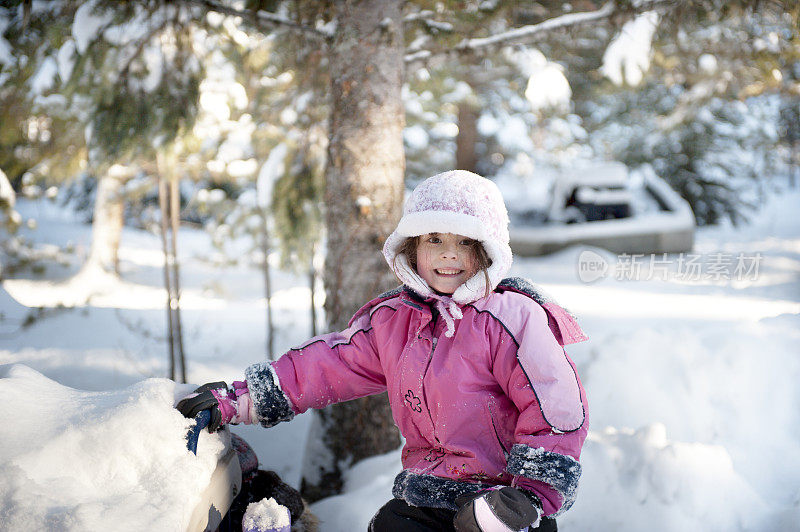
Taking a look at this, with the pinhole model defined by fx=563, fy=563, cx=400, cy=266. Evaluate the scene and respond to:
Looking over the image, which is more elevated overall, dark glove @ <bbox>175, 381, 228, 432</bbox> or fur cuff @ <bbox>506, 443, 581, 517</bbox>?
dark glove @ <bbox>175, 381, 228, 432</bbox>

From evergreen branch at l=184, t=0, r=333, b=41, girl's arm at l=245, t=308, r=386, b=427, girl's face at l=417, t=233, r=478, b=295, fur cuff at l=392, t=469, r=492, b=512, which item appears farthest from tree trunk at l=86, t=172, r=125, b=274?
fur cuff at l=392, t=469, r=492, b=512

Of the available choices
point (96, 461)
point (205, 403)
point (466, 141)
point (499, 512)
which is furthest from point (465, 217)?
point (466, 141)

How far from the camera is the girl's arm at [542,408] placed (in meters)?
1.70

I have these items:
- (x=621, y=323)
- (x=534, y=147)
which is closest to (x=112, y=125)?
(x=621, y=323)

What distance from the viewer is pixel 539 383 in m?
1.80

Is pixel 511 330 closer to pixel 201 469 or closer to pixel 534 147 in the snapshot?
pixel 201 469

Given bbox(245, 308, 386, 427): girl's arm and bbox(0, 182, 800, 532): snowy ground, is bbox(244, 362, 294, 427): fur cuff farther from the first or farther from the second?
bbox(0, 182, 800, 532): snowy ground

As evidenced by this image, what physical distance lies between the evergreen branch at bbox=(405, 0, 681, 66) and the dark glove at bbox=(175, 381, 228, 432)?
258 cm

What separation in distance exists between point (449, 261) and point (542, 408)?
0.59 metres

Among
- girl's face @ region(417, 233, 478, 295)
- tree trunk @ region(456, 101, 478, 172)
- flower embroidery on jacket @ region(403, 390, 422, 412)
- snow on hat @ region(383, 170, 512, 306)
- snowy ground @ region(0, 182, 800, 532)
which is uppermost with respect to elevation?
→ tree trunk @ region(456, 101, 478, 172)

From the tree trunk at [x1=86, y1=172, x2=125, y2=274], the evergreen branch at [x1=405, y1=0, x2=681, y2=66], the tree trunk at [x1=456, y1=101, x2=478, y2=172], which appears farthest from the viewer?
the tree trunk at [x1=456, y1=101, x2=478, y2=172]

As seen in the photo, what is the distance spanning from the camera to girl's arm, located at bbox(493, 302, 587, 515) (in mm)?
1696

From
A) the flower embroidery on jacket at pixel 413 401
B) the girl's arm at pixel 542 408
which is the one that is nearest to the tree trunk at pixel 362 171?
the flower embroidery on jacket at pixel 413 401

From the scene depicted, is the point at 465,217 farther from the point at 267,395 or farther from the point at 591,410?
the point at 591,410
